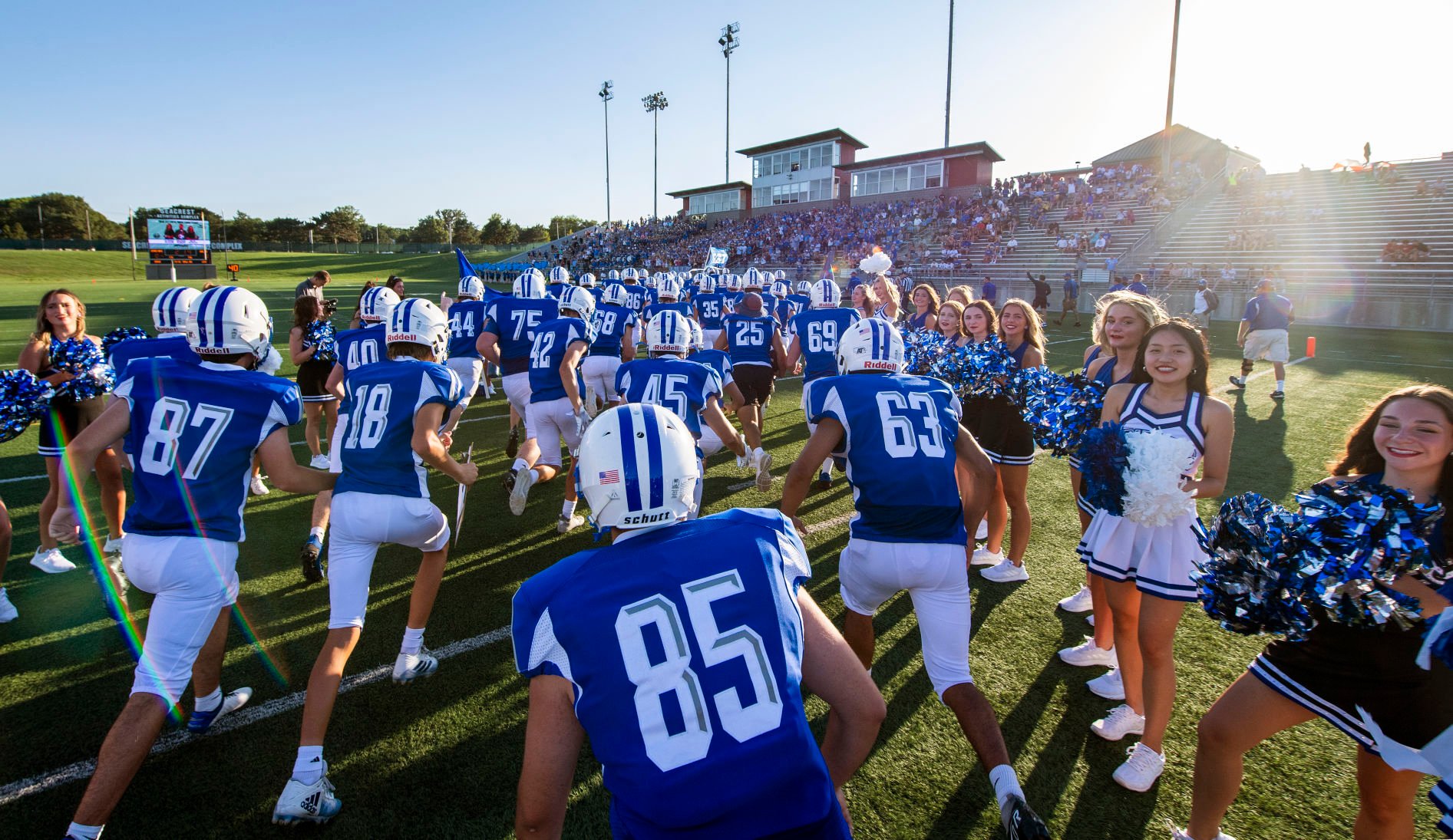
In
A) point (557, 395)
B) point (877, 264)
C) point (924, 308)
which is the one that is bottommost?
point (557, 395)

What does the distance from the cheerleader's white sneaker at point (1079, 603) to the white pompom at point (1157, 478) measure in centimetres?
210

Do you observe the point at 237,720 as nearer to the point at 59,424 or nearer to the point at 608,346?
the point at 59,424

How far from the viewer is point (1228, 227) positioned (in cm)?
2938

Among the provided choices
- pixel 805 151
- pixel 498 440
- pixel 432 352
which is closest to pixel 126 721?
pixel 432 352

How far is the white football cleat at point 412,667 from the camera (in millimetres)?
4102

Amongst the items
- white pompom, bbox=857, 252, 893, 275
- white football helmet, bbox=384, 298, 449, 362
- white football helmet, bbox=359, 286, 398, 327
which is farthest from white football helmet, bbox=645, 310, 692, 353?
white pompom, bbox=857, 252, 893, 275

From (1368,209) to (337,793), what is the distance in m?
38.4

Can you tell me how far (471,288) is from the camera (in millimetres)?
10484

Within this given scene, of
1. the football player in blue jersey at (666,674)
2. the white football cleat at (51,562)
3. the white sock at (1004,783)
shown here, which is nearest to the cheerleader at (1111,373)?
the white sock at (1004,783)

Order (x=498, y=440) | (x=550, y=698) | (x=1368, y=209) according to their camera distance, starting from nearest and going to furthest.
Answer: (x=550, y=698) → (x=498, y=440) → (x=1368, y=209)

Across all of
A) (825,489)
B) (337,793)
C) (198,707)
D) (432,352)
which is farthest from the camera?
(825,489)

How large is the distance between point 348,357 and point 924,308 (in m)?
6.33

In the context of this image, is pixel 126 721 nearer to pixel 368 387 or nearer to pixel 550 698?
pixel 368 387

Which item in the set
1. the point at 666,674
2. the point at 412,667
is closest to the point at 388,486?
the point at 412,667
